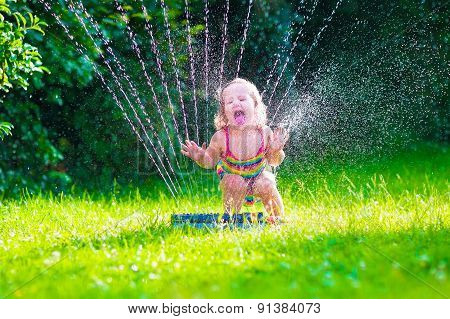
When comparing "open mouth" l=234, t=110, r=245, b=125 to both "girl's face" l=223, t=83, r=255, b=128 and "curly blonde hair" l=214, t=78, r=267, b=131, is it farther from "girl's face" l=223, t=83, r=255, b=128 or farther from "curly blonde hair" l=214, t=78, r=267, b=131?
"curly blonde hair" l=214, t=78, r=267, b=131

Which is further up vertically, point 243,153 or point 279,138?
point 279,138

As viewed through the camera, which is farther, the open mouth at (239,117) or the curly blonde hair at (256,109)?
the curly blonde hair at (256,109)

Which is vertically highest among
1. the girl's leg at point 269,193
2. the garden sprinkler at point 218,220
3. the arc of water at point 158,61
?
the arc of water at point 158,61

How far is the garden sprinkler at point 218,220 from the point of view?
358 centimetres

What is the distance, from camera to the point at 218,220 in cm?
363

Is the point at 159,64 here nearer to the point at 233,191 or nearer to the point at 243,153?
the point at 243,153

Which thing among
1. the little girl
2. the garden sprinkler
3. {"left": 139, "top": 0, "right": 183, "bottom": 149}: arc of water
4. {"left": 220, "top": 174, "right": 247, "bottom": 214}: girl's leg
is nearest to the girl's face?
the little girl

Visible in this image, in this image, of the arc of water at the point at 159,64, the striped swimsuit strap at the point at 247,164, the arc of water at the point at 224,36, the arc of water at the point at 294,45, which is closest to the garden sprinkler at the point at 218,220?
the striped swimsuit strap at the point at 247,164

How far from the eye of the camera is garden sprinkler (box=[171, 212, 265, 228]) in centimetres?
358

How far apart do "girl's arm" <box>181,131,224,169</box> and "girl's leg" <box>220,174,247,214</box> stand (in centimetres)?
16

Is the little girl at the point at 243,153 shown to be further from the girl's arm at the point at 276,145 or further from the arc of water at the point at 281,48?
the arc of water at the point at 281,48

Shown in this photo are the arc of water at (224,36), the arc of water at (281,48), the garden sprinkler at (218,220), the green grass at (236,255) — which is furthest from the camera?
the arc of water at (281,48)

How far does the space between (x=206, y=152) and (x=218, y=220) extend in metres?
0.57

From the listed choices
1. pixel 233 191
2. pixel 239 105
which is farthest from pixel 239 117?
pixel 233 191
